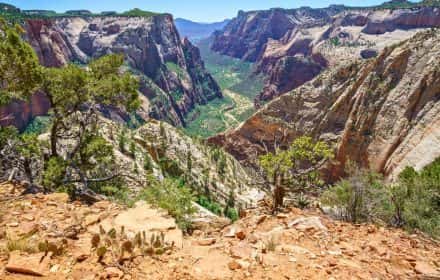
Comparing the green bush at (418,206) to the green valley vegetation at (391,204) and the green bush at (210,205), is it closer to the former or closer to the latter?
the green valley vegetation at (391,204)

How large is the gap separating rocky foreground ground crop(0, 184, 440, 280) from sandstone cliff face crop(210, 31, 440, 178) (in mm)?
36143

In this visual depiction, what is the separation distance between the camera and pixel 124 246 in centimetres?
811

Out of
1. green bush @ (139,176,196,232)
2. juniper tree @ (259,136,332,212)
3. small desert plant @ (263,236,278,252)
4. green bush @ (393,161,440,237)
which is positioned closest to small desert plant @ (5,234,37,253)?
green bush @ (139,176,196,232)

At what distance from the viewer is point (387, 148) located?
163 ft

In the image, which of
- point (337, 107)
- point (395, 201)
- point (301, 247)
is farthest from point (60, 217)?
point (337, 107)

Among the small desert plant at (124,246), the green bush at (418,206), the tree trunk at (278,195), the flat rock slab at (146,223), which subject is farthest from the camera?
the green bush at (418,206)

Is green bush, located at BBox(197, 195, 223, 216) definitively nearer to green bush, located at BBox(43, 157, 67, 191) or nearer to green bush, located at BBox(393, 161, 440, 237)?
green bush, located at BBox(393, 161, 440, 237)

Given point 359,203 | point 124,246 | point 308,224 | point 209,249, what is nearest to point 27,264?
point 124,246

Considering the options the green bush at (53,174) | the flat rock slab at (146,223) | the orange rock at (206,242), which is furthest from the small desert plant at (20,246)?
the green bush at (53,174)

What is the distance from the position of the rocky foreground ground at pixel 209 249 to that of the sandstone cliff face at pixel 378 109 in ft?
119

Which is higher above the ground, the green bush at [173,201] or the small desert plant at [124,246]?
the small desert plant at [124,246]

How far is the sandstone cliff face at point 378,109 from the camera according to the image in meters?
45.4

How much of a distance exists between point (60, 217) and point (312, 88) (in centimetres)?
6793

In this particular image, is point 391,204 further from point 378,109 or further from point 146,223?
point 378,109
